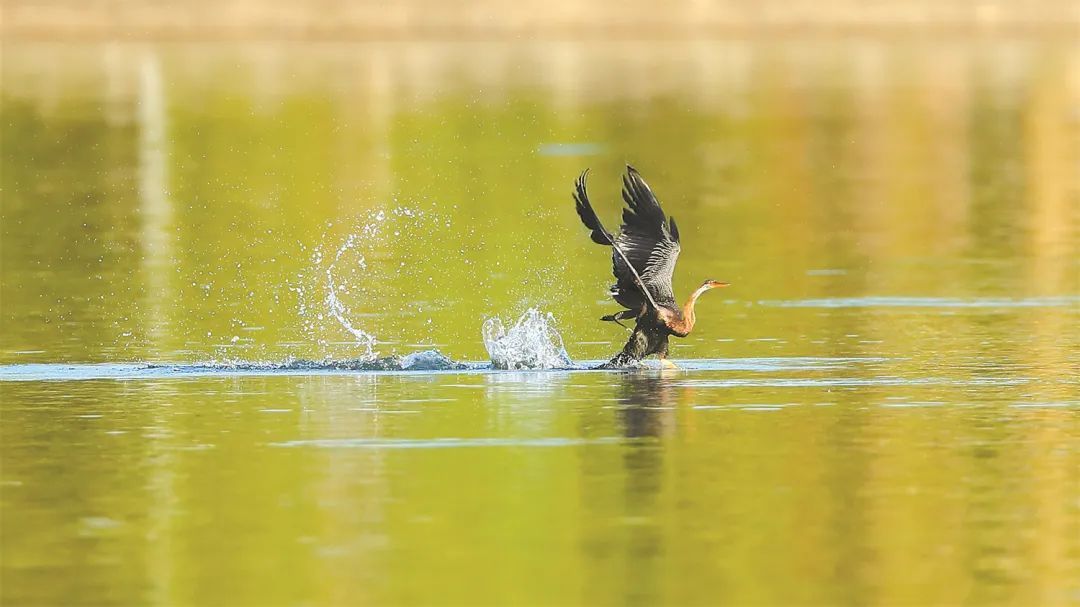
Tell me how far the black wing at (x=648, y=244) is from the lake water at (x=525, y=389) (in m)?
0.64

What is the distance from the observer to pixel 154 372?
19031 millimetres

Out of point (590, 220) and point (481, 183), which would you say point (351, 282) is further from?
point (481, 183)

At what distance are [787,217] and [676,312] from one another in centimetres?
1530

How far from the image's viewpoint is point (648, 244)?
60.7ft

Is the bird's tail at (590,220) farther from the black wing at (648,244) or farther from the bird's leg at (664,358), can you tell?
the bird's leg at (664,358)

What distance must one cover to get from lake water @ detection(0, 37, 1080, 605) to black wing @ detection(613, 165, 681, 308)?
25.2 inches

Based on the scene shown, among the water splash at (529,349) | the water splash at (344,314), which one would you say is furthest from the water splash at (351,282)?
the water splash at (529,349)

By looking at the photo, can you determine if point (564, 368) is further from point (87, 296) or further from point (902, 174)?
point (902, 174)

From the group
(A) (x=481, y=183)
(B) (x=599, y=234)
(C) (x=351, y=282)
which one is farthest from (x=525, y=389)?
(A) (x=481, y=183)

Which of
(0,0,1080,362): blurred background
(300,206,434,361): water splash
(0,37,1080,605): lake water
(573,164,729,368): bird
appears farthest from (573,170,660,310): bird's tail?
(300,206,434,361): water splash

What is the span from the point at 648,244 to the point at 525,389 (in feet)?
4.52

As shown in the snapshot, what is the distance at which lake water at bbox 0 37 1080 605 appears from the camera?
12258 mm

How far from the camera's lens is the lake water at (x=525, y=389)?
12.3 m

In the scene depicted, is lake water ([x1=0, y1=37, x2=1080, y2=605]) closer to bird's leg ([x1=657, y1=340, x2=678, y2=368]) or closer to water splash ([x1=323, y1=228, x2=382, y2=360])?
water splash ([x1=323, y1=228, x2=382, y2=360])
